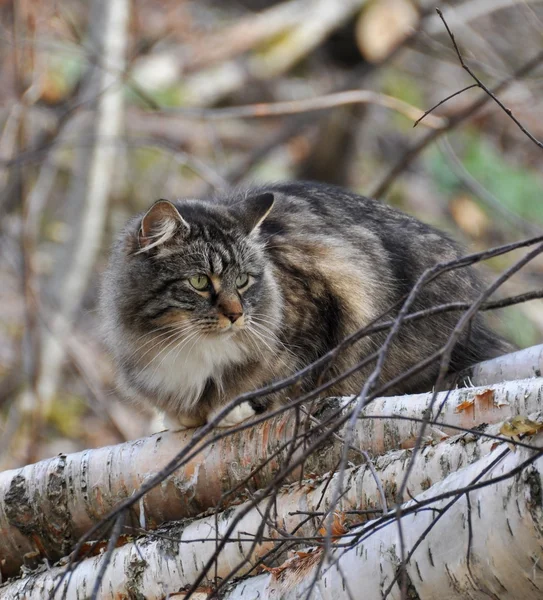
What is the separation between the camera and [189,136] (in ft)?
33.5

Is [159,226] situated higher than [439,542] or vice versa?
[159,226]

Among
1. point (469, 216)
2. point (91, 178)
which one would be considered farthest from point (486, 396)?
point (469, 216)

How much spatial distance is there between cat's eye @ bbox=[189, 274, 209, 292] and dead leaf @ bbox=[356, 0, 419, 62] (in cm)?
455

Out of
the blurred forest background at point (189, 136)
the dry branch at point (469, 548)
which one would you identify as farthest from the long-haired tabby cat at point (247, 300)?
the blurred forest background at point (189, 136)

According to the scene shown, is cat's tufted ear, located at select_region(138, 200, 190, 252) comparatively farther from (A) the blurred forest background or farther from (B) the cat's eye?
(A) the blurred forest background

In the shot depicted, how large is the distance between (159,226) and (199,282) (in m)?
0.29

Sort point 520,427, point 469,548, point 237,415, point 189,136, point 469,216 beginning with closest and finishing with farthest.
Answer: point 469,548, point 520,427, point 237,415, point 469,216, point 189,136

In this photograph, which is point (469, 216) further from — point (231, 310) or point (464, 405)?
point (464, 405)

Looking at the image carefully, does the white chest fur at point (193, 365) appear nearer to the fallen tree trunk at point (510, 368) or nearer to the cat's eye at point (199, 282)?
the cat's eye at point (199, 282)

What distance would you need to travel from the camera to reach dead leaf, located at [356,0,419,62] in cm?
736

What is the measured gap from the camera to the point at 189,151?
10.1m

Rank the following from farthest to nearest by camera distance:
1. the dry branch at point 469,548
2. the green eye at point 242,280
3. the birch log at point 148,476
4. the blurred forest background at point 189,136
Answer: the blurred forest background at point 189,136
the green eye at point 242,280
the birch log at point 148,476
the dry branch at point 469,548

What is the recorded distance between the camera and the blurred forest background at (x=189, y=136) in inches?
263

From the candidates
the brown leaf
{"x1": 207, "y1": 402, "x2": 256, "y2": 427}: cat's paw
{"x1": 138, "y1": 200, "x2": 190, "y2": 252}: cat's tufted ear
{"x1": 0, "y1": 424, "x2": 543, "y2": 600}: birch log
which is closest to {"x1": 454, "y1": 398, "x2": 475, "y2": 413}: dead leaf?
the brown leaf
